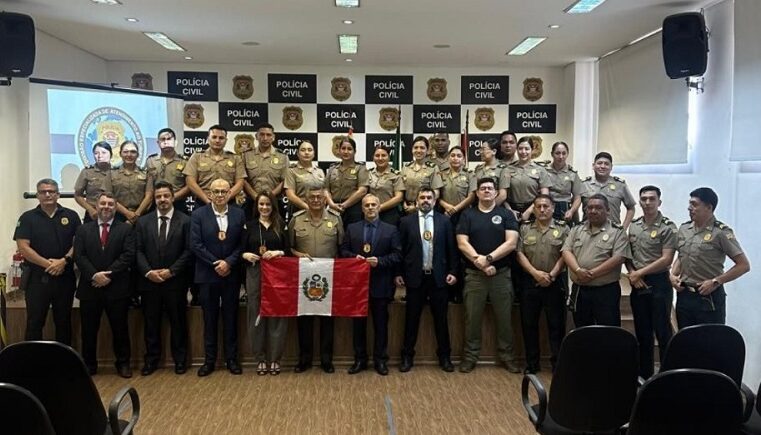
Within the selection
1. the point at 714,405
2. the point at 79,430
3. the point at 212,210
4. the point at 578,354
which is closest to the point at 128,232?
the point at 212,210

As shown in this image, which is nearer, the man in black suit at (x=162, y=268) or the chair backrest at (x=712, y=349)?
the chair backrest at (x=712, y=349)

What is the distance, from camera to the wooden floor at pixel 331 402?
4.01 meters

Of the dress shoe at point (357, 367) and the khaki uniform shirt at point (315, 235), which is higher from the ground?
the khaki uniform shirt at point (315, 235)

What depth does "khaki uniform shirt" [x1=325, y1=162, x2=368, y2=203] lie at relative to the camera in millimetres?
5738

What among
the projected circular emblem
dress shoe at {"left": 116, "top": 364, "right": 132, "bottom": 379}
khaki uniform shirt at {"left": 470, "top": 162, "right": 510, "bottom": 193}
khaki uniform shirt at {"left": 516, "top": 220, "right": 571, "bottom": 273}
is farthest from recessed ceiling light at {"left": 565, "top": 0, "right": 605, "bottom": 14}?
dress shoe at {"left": 116, "top": 364, "right": 132, "bottom": 379}

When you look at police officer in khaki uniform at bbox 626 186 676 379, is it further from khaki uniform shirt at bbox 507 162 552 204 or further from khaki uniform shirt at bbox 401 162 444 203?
khaki uniform shirt at bbox 401 162 444 203

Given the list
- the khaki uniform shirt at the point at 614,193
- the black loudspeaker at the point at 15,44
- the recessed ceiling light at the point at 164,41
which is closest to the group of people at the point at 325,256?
the khaki uniform shirt at the point at 614,193

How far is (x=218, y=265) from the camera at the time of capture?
16.0ft

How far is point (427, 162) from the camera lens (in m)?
6.21

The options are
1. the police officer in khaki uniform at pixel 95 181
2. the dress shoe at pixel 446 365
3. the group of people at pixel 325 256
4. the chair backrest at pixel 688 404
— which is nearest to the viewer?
the chair backrest at pixel 688 404

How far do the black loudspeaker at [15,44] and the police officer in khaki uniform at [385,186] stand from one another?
136 inches

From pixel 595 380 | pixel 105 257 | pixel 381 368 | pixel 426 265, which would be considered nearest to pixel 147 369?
pixel 105 257

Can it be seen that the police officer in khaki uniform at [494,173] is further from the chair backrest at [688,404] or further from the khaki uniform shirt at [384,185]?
the chair backrest at [688,404]

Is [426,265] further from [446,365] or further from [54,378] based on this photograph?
[54,378]
